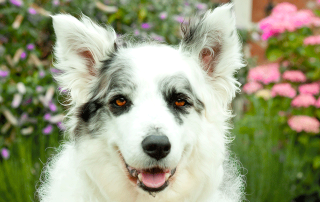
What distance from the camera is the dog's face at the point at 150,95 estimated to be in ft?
8.07

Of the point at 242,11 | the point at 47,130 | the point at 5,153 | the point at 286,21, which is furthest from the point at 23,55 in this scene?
the point at 242,11

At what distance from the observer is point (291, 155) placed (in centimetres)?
453

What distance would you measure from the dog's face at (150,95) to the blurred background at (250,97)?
1.43m

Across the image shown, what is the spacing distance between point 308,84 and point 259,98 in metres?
0.76

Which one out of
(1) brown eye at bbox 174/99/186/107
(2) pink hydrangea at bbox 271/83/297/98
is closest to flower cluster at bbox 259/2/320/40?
(2) pink hydrangea at bbox 271/83/297/98

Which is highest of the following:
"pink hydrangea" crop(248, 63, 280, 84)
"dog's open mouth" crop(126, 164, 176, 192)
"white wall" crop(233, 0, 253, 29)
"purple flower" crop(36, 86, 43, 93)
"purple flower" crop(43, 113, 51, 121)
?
"white wall" crop(233, 0, 253, 29)

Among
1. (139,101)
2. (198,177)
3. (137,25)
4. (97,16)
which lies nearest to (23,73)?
(97,16)

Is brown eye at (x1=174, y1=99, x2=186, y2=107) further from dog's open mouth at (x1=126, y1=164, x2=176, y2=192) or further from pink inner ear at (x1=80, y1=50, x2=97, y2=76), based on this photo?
pink inner ear at (x1=80, y1=50, x2=97, y2=76)

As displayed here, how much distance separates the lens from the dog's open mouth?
2500 millimetres

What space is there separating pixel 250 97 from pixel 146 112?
133 inches

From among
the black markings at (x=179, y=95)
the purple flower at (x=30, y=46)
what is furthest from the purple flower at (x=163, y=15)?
the black markings at (x=179, y=95)

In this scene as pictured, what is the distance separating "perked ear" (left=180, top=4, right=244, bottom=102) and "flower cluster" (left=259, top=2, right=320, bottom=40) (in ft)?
7.83

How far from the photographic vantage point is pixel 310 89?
4.46 m

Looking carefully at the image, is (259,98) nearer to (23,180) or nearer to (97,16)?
(97,16)
